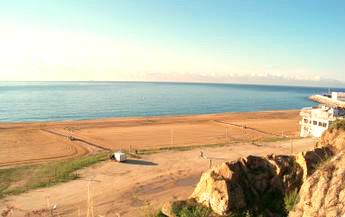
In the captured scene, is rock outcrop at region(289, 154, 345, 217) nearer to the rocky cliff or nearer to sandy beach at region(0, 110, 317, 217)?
the rocky cliff

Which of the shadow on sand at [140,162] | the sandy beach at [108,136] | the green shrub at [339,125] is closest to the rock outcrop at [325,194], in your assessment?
the green shrub at [339,125]

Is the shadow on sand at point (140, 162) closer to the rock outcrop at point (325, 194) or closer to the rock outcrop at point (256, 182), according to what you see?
the rock outcrop at point (256, 182)

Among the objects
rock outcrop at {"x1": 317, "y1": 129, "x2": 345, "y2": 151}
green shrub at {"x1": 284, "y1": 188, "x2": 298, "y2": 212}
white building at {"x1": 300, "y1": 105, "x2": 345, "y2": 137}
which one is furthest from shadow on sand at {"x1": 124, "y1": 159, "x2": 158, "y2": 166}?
white building at {"x1": 300, "y1": 105, "x2": 345, "y2": 137}

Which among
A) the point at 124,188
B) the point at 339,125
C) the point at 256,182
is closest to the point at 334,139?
the point at 339,125

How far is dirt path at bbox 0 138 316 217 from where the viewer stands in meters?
14.1

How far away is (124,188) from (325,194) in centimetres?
1318

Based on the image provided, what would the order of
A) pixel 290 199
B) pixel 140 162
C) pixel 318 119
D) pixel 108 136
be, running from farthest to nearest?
pixel 108 136, pixel 318 119, pixel 140 162, pixel 290 199

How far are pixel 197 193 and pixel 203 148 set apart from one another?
17.8m

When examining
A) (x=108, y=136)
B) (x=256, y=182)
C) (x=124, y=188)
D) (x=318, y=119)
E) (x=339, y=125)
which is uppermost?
(x=339, y=125)

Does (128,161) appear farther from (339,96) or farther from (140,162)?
(339,96)

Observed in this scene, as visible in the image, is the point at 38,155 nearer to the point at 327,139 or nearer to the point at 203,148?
the point at 203,148

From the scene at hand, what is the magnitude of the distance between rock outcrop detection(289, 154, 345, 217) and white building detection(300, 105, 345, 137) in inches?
1160

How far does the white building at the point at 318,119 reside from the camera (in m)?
32.3

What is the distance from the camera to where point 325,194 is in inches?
235
